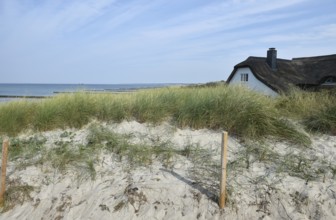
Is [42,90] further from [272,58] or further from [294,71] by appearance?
[294,71]

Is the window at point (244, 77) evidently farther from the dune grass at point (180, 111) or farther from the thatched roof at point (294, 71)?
the dune grass at point (180, 111)

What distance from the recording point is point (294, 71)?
2792cm

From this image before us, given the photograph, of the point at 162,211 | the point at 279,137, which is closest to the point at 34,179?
the point at 162,211

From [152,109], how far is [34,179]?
9.72ft

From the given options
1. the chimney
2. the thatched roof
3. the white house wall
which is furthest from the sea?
the chimney

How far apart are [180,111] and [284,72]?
Result: 872 inches

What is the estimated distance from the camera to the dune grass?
271 inches

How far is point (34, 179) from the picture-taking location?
19.1 feet

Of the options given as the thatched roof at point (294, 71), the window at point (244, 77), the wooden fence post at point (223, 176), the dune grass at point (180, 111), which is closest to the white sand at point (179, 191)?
the wooden fence post at point (223, 176)

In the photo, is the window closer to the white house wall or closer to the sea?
the white house wall

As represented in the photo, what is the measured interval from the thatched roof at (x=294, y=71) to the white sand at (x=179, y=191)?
19.5 metres

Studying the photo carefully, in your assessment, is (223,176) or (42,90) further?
(42,90)

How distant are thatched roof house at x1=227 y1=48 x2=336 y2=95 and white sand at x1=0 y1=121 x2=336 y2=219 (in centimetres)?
1937

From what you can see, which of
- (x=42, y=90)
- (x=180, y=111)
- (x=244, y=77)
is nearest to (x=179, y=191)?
(x=180, y=111)
